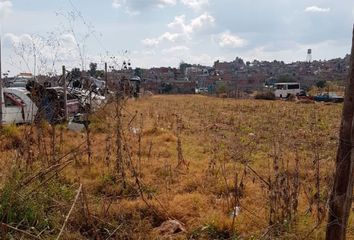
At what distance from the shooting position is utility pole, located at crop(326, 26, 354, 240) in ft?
10.1

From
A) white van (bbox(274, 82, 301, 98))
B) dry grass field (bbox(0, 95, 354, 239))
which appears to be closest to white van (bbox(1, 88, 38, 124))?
dry grass field (bbox(0, 95, 354, 239))

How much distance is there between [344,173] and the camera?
10.5 feet

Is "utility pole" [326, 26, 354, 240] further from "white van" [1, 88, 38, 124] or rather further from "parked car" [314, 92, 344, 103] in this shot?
"parked car" [314, 92, 344, 103]

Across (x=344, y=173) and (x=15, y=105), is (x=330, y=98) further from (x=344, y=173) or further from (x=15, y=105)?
(x=344, y=173)

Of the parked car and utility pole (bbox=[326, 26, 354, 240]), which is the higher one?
utility pole (bbox=[326, 26, 354, 240])

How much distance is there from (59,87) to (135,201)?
7.98 metres

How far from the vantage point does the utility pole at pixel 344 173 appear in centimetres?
309

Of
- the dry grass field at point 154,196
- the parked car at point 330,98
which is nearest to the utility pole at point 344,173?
the dry grass field at point 154,196

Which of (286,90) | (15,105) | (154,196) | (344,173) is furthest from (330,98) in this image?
(344,173)

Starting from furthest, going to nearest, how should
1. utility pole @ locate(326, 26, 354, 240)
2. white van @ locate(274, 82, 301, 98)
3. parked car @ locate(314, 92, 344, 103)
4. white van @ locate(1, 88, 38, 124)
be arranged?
white van @ locate(274, 82, 301, 98) < parked car @ locate(314, 92, 344, 103) < white van @ locate(1, 88, 38, 124) < utility pole @ locate(326, 26, 354, 240)

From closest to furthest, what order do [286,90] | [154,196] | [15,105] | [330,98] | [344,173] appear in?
[344,173] → [154,196] → [15,105] → [330,98] → [286,90]

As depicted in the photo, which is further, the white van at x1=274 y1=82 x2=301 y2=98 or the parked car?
the white van at x1=274 y1=82 x2=301 y2=98

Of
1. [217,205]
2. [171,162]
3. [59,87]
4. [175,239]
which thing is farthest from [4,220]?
[59,87]

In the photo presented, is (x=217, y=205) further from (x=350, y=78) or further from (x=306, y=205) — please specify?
(x=350, y=78)
